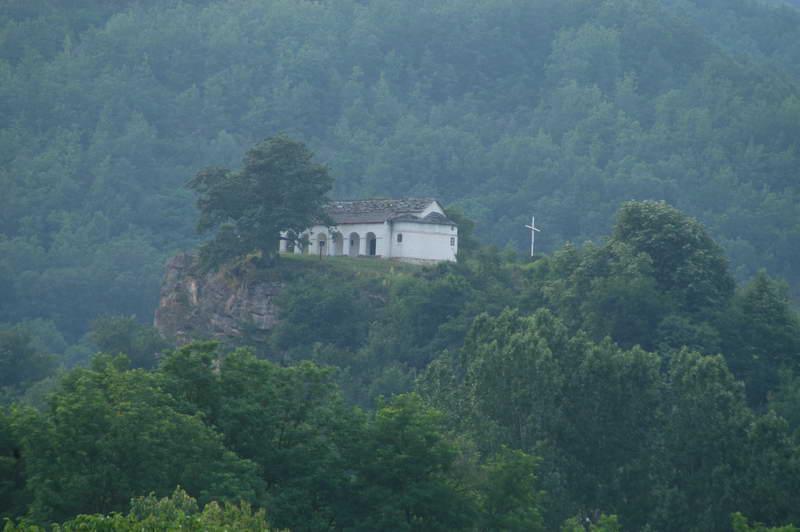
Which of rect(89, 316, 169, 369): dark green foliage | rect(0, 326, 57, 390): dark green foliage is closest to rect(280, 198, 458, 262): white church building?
rect(89, 316, 169, 369): dark green foliage

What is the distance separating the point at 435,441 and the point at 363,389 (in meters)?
35.3

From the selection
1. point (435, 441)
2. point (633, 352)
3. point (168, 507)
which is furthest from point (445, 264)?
point (168, 507)

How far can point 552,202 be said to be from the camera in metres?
191

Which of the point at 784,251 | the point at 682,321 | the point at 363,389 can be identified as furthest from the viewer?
the point at 784,251

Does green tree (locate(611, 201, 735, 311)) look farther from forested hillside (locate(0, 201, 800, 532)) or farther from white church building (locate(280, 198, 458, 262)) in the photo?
white church building (locate(280, 198, 458, 262))

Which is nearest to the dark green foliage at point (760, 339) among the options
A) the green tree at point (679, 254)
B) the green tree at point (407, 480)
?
the green tree at point (679, 254)

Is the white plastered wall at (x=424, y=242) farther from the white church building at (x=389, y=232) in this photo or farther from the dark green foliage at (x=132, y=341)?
the dark green foliage at (x=132, y=341)

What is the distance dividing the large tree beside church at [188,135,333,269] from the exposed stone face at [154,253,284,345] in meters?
2.17

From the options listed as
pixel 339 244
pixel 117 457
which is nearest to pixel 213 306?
pixel 339 244

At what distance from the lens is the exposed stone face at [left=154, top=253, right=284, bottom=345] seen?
301 feet

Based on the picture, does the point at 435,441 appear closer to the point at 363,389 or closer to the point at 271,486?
the point at 271,486

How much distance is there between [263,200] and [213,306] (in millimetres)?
8449

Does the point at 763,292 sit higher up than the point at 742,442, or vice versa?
the point at 763,292

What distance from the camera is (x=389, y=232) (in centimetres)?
9444
